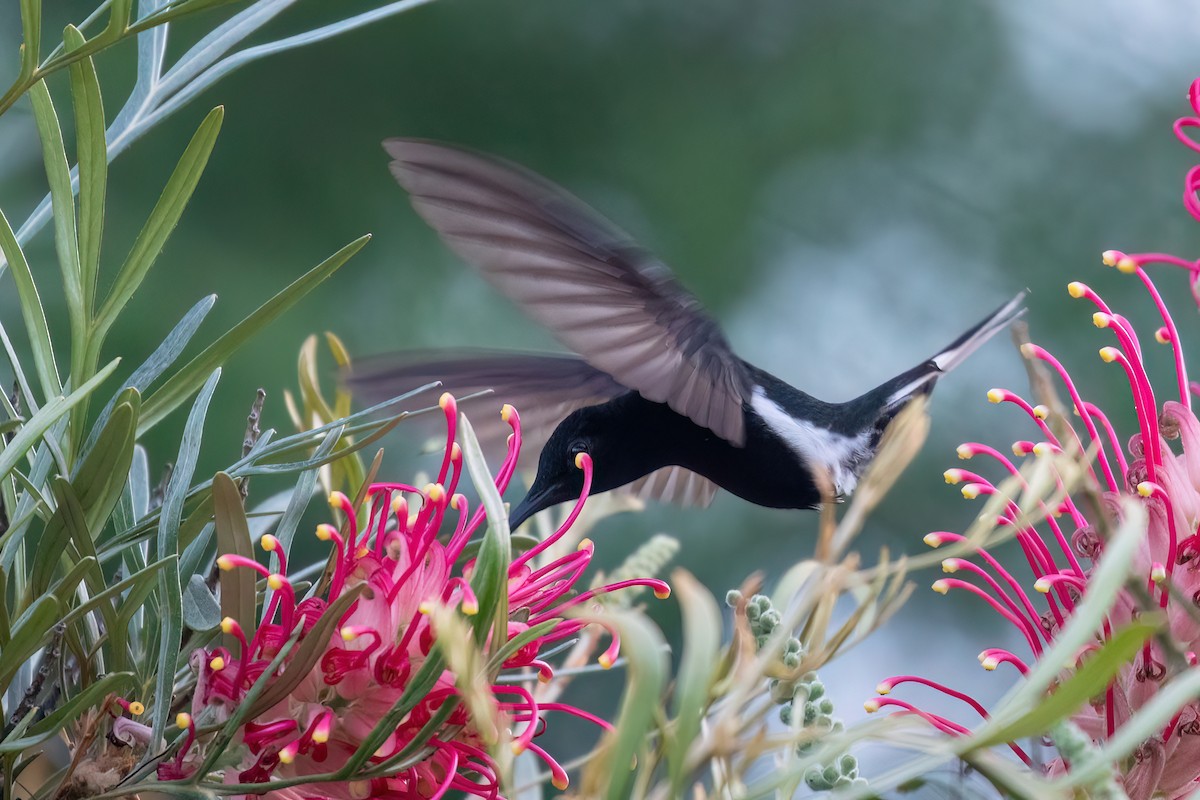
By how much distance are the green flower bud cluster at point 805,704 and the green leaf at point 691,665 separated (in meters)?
0.10

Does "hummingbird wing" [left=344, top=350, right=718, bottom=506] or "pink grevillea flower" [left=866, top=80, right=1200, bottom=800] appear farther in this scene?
"hummingbird wing" [left=344, top=350, right=718, bottom=506]

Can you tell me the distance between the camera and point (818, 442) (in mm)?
792

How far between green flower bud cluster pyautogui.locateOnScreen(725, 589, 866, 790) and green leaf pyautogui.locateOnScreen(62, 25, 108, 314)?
216mm

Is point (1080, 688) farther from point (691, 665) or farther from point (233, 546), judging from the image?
point (233, 546)

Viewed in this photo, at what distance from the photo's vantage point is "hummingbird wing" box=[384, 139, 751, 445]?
556 millimetres

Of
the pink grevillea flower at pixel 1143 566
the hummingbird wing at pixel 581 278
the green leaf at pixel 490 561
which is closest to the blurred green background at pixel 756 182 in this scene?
the hummingbird wing at pixel 581 278

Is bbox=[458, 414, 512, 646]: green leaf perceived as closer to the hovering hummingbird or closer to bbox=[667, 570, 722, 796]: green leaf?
bbox=[667, 570, 722, 796]: green leaf

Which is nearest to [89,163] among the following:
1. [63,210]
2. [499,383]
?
[63,210]

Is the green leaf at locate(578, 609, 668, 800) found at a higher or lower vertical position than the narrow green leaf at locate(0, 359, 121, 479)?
higher

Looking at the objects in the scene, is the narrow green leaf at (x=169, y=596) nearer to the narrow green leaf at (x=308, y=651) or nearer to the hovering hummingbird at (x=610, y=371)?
the narrow green leaf at (x=308, y=651)

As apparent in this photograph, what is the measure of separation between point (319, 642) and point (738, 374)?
0.49 metres

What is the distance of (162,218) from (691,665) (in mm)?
259

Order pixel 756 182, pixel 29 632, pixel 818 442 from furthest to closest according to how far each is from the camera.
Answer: pixel 756 182, pixel 818 442, pixel 29 632

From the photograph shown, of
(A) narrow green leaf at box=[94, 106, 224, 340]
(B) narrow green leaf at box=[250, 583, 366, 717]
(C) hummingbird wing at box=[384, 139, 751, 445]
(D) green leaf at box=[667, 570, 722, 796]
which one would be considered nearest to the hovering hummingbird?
(C) hummingbird wing at box=[384, 139, 751, 445]
